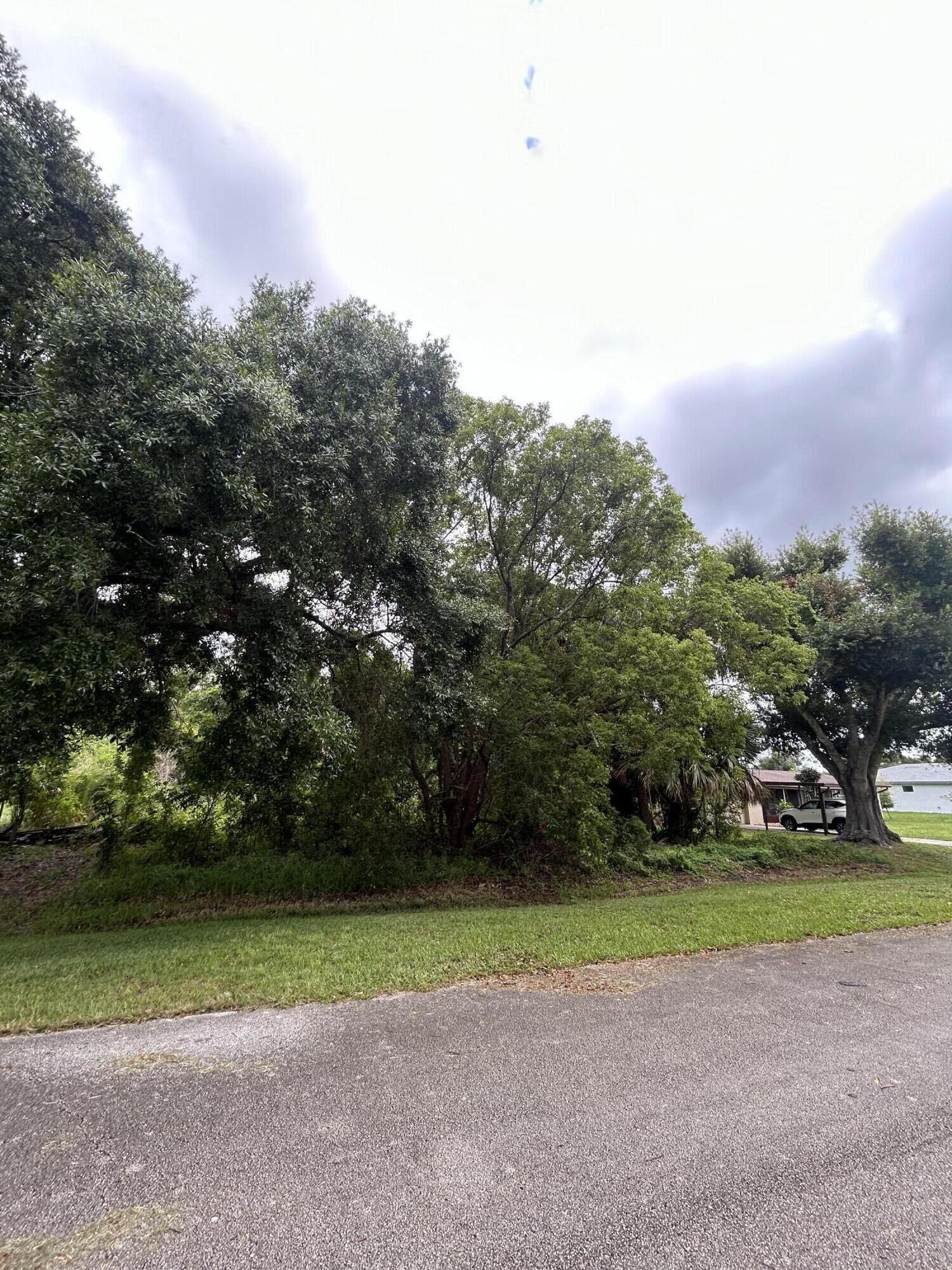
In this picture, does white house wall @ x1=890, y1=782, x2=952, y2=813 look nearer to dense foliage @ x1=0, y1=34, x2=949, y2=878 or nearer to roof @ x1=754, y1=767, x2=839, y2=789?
roof @ x1=754, y1=767, x2=839, y2=789

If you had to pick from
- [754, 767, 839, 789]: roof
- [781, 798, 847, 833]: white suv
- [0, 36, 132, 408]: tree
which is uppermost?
[0, 36, 132, 408]: tree

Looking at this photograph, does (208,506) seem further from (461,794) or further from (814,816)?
(814,816)

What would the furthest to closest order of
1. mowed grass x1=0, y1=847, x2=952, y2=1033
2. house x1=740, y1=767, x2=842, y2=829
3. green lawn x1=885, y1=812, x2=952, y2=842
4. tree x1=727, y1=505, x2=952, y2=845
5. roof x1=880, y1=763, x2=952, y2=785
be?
roof x1=880, y1=763, x2=952, y2=785
house x1=740, y1=767, x2=842, y2=829
green lawn x1=885, y1=812, x2=952, y2=842
tree x1=727, y1=505, x2=952, y2=845
mowed grass x1=0, y1=847, x2=952, y2=1033

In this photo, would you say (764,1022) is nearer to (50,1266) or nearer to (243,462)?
(50,1266)

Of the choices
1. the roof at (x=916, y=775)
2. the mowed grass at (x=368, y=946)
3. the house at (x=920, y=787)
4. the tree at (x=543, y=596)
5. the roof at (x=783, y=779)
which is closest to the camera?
the mowed grass at (x=368, y=946)

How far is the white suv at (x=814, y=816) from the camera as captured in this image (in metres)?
26.7

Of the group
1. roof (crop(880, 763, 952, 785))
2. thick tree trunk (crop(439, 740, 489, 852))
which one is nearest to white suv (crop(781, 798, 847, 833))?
roof (crop(880, 763, 952, 785))

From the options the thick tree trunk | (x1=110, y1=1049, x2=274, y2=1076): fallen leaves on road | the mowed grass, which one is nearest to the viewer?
(x1=110, y1=1049, x2=274, y2=1076): fallen leaves on road

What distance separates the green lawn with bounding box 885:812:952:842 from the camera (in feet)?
77.4

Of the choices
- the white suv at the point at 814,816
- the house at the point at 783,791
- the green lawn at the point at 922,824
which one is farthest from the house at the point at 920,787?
the white suv at the point at 814,816

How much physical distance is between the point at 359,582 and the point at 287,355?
3.40 meters

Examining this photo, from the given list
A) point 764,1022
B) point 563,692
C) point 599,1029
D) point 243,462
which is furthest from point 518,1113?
point 563,692

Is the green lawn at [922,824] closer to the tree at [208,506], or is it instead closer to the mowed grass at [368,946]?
the mowed grass at [368,946]

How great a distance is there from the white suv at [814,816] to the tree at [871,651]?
9.34 meters
